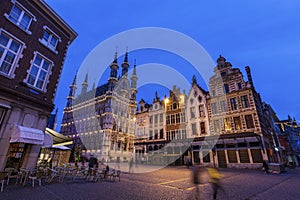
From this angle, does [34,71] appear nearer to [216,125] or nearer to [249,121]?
[216,125]

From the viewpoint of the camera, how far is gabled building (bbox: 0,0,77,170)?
8.85 metres

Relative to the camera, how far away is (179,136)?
91.0 feet

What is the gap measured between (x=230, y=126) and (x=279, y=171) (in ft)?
25.2

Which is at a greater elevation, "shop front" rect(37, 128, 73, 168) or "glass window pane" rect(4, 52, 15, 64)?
"glass window pane" rect(4, 52, 15, 64)

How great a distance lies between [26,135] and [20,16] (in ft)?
27.6

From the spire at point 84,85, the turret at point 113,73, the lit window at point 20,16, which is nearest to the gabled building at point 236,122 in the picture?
the lit window at point 20,16

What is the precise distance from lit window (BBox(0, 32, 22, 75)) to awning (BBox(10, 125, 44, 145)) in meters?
3.67

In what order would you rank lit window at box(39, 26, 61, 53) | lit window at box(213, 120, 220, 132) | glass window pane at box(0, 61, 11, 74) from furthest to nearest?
lit window at box(213, 120, 220, 132)
lit window at box(39, 26, 61, 53)
glass window pane at box(0, 61, 11, 74)

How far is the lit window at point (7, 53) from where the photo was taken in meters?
9.16

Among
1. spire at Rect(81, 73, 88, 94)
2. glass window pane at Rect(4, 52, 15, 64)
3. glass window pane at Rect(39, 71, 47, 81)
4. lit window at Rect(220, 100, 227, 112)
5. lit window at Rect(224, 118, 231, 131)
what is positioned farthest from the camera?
spire at Rect(81, 73, 88, 94)

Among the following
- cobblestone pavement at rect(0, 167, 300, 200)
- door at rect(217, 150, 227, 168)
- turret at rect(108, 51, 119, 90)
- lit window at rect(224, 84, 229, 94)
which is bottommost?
cobblestone pavement at rect(0, 167, 300, 200)

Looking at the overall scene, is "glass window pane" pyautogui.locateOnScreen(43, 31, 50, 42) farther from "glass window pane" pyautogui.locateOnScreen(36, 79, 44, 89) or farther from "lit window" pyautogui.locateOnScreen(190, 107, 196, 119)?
"lit window" pyautogui.locateOnScreen(190, 107, 196, 119)

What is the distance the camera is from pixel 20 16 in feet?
34.0

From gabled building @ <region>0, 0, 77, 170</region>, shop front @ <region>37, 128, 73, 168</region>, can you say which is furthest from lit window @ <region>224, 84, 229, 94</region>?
gabled building @ <region>0, 0, 77, 170</region>
